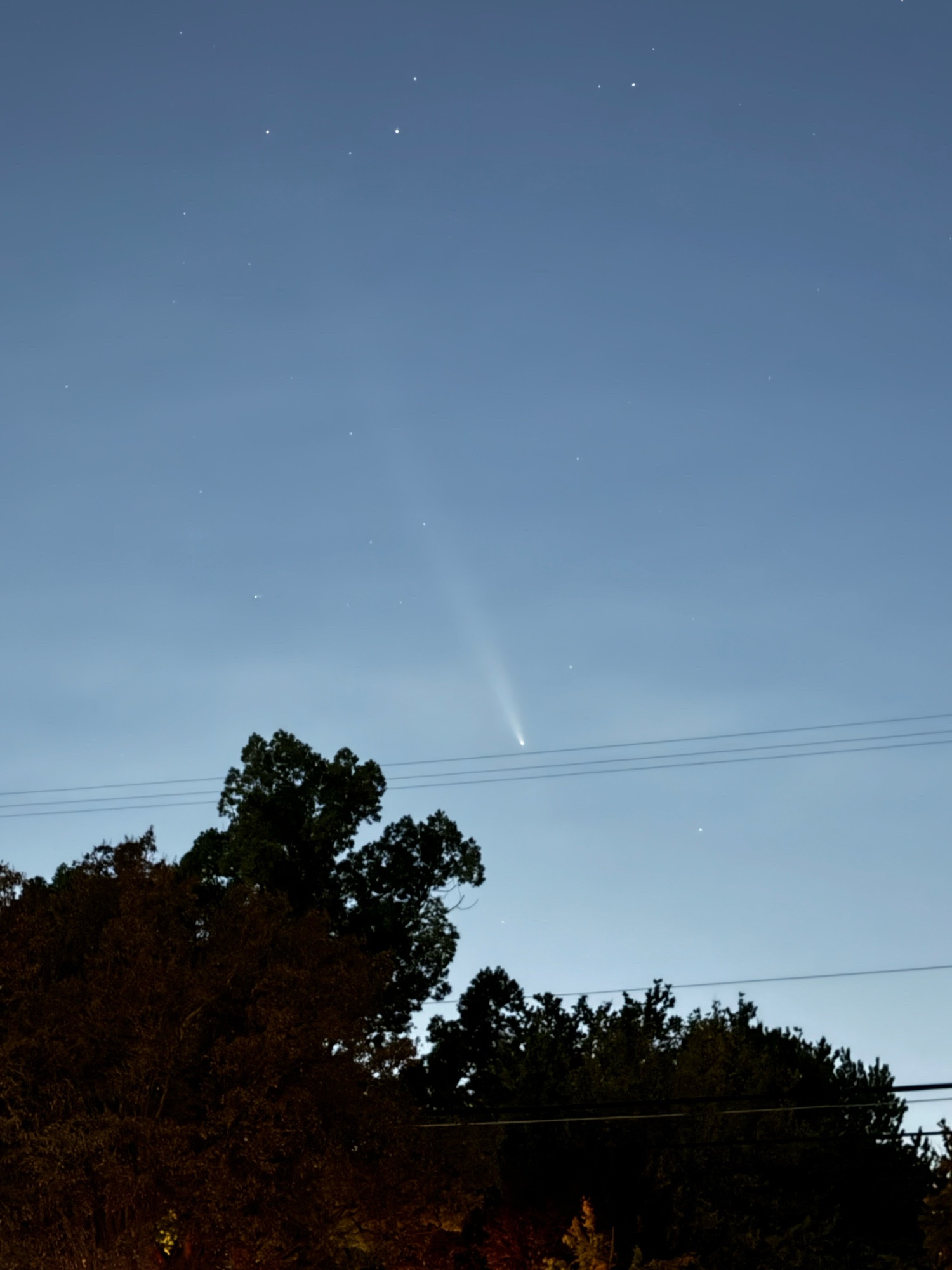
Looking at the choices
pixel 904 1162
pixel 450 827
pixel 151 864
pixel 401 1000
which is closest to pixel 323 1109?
pixel 151 864

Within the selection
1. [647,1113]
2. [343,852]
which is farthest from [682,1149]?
[343,852]

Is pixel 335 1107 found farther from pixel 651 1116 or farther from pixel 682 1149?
pixel 682 1149

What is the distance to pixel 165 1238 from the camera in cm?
3572

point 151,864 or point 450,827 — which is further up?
point 450,827

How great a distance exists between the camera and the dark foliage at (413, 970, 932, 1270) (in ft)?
149

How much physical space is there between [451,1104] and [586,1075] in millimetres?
8296

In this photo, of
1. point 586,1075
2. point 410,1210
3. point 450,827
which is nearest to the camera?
point 410,1210

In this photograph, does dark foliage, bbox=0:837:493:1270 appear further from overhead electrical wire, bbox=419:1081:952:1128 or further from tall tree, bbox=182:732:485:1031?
tall tree, bbox=182:732:485:1031

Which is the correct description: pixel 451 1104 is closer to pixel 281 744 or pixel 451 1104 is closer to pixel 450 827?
pixel 450 827

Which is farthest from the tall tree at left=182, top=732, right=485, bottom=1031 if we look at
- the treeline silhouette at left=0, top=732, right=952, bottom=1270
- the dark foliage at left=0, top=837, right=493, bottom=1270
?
the dark foliage at left=0, top=837, right=493, bottom=1270

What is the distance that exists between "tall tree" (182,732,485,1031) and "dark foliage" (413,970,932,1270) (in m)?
5.91

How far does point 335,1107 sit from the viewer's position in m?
32.6

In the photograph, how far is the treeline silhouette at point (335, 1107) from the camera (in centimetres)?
2964

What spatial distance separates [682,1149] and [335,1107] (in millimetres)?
18611
